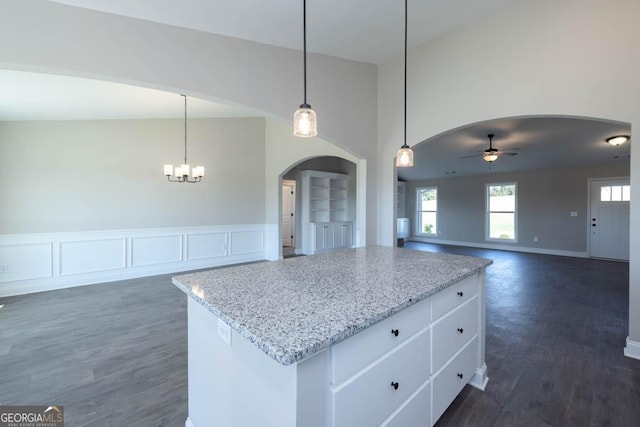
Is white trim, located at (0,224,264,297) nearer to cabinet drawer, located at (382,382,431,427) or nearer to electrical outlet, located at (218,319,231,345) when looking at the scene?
electrical outlet, located at (218,319,231,345)

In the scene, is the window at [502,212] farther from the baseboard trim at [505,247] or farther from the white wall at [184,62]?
the white wall at [184,62]

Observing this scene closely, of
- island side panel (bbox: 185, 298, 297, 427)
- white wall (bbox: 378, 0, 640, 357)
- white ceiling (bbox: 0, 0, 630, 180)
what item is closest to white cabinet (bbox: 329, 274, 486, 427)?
island side panel (bbox: 185, 298, 297, 427)

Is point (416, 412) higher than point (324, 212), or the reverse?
point (324, 212)

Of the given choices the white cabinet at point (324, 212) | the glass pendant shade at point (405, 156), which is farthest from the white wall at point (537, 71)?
→ the white cabinet at point (324, 212)

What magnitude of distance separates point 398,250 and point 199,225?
4.67m

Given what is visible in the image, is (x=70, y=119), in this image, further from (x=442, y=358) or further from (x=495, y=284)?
(x=495, y=284)

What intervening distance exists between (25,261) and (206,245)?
8.88 feet

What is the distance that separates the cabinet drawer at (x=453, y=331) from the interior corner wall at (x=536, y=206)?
7823mm

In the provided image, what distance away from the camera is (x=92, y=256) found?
4.93 metres

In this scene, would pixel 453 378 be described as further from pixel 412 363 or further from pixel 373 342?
pixel 373 342

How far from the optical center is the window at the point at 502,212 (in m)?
8.73

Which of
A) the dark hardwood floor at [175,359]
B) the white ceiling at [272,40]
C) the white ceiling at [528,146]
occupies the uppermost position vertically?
the white ceiling at [272,40]

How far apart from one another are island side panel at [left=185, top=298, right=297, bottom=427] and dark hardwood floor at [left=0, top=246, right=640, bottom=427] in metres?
0.52

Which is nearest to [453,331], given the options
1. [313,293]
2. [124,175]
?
[313,293]
